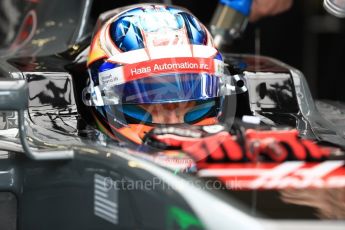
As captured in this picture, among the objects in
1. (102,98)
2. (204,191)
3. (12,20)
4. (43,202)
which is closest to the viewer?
(204,191)

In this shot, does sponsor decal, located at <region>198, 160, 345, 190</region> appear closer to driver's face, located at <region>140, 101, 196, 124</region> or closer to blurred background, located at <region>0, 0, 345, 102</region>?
driver's face, located at <region>140, 101, 196, 124</region>

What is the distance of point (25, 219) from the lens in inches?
63.5

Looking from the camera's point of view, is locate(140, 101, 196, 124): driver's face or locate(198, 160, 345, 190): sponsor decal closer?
locate(198, 160, 345, 190): sponsor decal

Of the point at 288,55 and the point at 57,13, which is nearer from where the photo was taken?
the point at 57,13

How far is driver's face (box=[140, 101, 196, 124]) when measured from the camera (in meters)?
1.81

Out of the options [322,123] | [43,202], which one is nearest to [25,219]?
[43,202]

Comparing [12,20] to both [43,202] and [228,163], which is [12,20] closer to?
[43,202]

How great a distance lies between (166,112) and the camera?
5.98 feet

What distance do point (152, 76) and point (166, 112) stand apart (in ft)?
0.32

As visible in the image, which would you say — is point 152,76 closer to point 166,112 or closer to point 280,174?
point 166,112

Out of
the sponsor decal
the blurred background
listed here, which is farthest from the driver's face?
the blurred background

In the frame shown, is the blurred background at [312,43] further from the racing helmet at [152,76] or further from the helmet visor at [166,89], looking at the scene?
the helmet visor at [166,89]

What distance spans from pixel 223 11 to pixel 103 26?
0.72 m

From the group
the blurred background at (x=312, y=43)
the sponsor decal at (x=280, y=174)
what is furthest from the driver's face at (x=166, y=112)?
the blurred background at (x=312, y=43)
